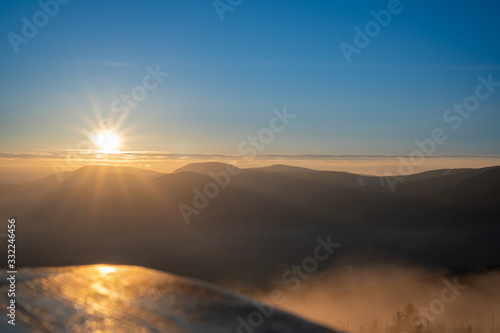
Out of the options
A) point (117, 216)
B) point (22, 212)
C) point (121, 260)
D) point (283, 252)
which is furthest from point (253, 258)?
point (22, 212)

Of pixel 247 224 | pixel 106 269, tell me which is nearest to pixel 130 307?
pixel 106 269

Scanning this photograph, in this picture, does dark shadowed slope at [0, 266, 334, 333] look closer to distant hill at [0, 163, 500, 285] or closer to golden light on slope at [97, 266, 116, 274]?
golden light on slope at [97, 266, 116, 274]

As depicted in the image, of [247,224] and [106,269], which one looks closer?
[106,269]

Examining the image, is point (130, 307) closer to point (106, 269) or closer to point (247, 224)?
point (106, 269)

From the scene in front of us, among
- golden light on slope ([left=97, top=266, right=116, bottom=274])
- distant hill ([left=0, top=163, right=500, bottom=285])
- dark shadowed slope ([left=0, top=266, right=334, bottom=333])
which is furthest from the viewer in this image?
distant hill ([left=0, top=163, right=500, bottom=285])

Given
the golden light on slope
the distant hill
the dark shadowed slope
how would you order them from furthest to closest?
the distant hill → the golden light on slope → the dark shadowed slope

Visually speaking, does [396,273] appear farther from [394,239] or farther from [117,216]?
[117,216]

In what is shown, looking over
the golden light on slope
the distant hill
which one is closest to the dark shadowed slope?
the golden light on slope

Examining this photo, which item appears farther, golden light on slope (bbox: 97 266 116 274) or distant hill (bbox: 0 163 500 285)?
distant hill (bbox: 0 163 500 285)
